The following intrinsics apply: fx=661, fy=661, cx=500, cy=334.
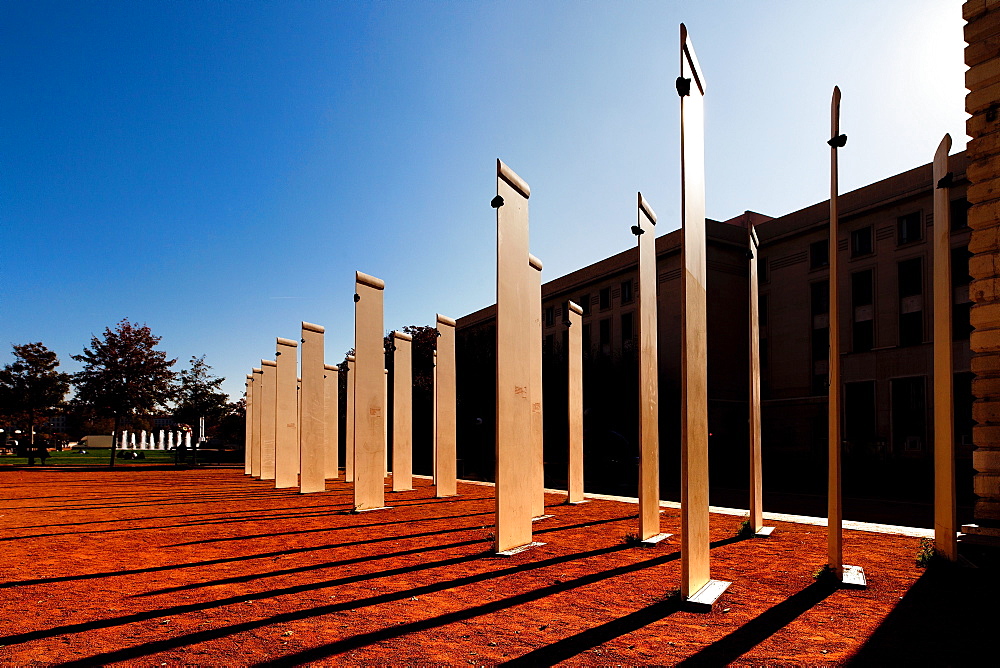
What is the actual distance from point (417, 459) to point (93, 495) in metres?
21.8

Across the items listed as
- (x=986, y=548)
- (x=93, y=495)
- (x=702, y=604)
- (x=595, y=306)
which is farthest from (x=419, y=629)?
(x=595, y=306)

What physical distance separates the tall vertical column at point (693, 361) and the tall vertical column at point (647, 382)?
224 cm

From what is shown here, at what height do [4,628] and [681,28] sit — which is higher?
[681,28]

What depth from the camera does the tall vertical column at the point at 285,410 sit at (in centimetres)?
1945

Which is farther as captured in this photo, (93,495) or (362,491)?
(93,495)

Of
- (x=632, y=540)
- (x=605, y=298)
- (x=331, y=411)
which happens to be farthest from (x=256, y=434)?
(x=605, y=298)

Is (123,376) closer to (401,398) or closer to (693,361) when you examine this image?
(401,398)

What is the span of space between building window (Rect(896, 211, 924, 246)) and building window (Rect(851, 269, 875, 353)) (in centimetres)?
226

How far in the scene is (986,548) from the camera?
7676 millimetres

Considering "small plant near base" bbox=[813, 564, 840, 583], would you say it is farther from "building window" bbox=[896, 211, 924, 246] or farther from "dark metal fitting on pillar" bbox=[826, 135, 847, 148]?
"building window" bbox=[896, 211, 924, 246]

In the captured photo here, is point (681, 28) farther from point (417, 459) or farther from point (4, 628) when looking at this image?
point (417, 459)

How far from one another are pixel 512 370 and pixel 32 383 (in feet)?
147

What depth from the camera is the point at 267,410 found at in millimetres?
22250

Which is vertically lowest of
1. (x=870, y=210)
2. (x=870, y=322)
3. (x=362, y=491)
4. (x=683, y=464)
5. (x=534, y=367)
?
(x=362, y=491)
